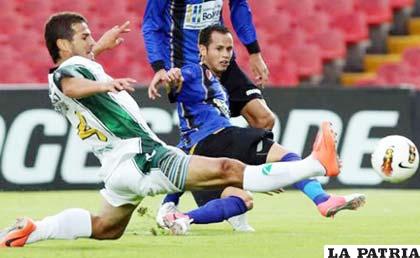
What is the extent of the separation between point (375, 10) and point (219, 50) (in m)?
8.14

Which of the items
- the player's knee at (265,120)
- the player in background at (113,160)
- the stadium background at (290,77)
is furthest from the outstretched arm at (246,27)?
the stadium background at (290,77)

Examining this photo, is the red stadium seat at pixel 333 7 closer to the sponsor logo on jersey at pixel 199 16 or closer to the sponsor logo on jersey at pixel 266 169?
the sponsor logo on jersey at pixel 199 16

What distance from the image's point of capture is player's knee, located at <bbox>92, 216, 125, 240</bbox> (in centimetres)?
706

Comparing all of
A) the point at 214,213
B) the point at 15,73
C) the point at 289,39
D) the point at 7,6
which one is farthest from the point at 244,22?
the point at 289,39

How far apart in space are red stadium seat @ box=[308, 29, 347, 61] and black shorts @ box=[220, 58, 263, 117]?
22.3 feet

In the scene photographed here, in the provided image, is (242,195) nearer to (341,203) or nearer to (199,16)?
(341,203)

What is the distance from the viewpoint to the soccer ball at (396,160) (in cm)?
744

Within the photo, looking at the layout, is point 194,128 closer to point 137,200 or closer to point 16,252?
point 137,200

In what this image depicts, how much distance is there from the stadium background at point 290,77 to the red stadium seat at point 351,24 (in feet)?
0.04

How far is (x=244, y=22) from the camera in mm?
9008

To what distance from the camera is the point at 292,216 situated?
9.60 m

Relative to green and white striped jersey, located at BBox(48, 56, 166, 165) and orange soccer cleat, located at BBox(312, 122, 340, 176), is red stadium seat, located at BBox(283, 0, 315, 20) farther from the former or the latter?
orange soccer cleat, located at BBox(312, 122, 340, 176)

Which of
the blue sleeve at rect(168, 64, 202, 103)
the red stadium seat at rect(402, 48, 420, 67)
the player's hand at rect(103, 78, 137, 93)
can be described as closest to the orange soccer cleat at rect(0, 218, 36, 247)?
the player's hand at rect(103, 78, 137, 93)

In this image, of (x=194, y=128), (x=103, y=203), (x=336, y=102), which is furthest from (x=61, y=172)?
(x=103, y=203)
